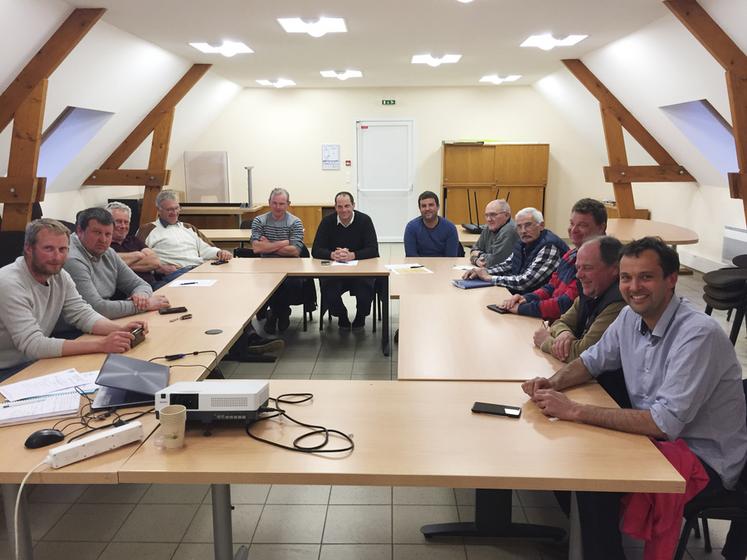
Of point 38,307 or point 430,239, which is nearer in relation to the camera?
point 38,307

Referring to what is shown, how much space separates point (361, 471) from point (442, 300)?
216cm

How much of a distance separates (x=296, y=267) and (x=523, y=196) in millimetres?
6146

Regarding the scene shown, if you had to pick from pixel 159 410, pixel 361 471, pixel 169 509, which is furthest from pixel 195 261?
pixel 361 471

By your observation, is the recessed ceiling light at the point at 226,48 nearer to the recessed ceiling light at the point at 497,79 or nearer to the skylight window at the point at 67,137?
the skylight window at the point at 67,137

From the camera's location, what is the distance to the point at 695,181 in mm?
7703

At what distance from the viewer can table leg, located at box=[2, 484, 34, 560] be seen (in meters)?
1.70

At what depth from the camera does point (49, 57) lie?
4.82 metres

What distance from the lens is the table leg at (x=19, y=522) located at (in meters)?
1.70

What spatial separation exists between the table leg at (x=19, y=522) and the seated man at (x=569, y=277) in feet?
8.20

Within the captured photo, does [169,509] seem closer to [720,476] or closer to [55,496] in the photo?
[55,496]

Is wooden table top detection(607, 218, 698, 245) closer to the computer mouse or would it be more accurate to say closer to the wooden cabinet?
the wooden cabinet

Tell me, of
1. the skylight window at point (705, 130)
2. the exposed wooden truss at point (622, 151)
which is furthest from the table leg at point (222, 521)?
the skylight window at point (705, 130)

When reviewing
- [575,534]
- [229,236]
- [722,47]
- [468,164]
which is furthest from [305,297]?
[468,164]

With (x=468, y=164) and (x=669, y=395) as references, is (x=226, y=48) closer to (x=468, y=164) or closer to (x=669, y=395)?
(x=468, y=164)
